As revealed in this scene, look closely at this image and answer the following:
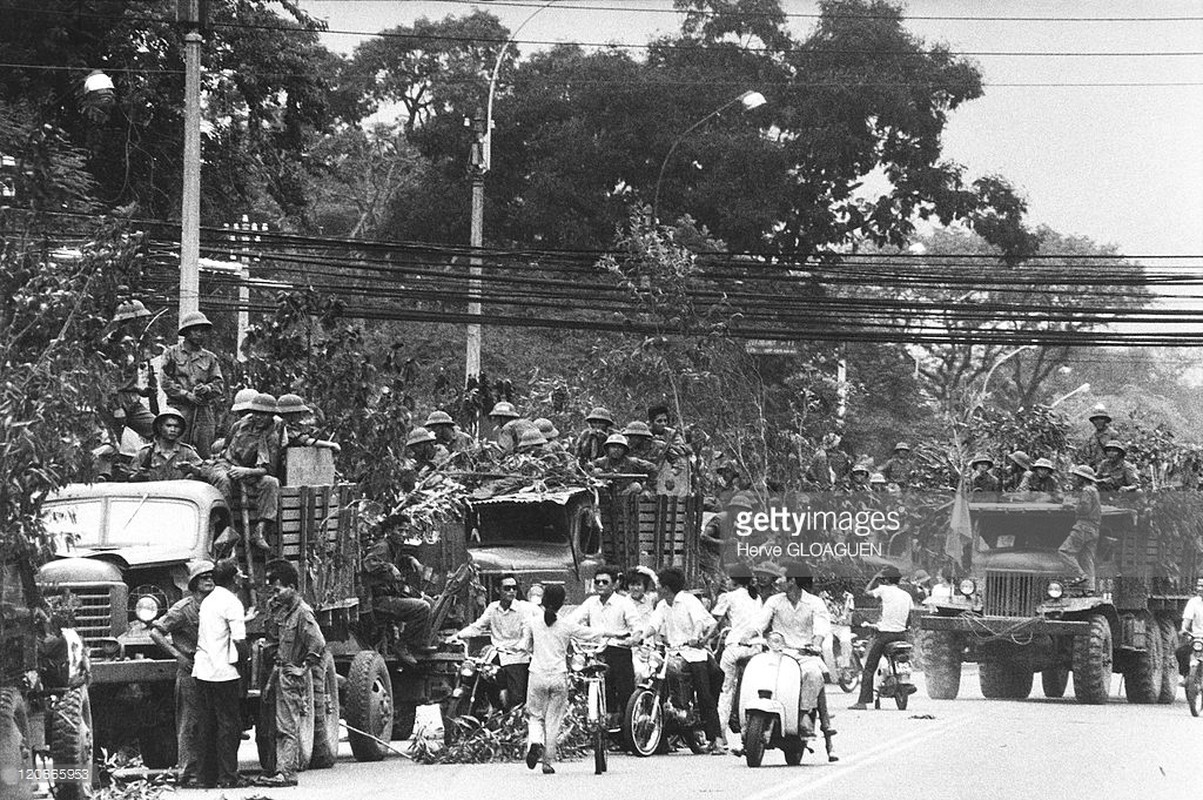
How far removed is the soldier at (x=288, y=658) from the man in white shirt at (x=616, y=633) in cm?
240

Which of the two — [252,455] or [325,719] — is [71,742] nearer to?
[325,719]

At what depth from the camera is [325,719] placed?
15906 mm

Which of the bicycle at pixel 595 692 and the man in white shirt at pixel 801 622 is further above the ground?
the man in white shirt at pixel 801 622

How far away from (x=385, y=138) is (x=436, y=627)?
2412 cm

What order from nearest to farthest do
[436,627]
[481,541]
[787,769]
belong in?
[787,769] < [436,627] < [481,541]

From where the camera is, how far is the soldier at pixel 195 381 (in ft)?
59.2

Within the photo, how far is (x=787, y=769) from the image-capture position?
1594 cm

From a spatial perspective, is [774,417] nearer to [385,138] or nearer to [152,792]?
[385,138]

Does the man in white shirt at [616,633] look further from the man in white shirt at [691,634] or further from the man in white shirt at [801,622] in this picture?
the man in white shirt at [801,622]

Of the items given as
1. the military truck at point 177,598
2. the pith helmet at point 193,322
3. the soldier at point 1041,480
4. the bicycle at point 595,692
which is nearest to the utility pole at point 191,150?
the pith helmet at point 193,322

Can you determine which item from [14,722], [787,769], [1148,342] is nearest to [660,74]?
[1148,342]

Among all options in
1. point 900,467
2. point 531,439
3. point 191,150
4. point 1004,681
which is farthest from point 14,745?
point 900,467

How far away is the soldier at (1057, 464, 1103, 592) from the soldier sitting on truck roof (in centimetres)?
809

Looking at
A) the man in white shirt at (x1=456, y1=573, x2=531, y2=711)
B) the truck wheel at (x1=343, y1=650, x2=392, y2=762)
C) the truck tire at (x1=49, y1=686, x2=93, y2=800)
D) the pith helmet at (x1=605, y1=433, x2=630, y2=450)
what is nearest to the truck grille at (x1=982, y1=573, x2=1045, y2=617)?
the pith helmet at (x1=605, y1=433, x2=630, y2=450)
